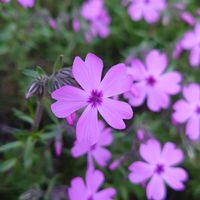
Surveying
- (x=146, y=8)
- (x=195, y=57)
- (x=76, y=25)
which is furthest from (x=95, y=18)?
(x=195, y=57)

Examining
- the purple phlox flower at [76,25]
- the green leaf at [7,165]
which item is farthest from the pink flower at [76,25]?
the green leaf at [7,165]

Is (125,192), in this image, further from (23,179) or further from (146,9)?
(146,9)

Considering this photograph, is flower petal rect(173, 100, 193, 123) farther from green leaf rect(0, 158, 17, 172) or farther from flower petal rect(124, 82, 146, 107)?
green leaf rect(0, 158, 17, 172)

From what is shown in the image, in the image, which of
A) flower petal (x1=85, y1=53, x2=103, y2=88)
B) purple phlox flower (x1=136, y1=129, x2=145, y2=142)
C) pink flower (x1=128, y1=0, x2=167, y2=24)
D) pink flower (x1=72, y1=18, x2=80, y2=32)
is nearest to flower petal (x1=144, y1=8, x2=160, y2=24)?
pink flower (x1=128, y1=0, x2=167, y2=24)

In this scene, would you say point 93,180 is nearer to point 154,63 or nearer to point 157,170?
point 157,170

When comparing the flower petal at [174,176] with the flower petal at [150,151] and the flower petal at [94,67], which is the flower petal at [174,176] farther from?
the flower petal at [94,67]
